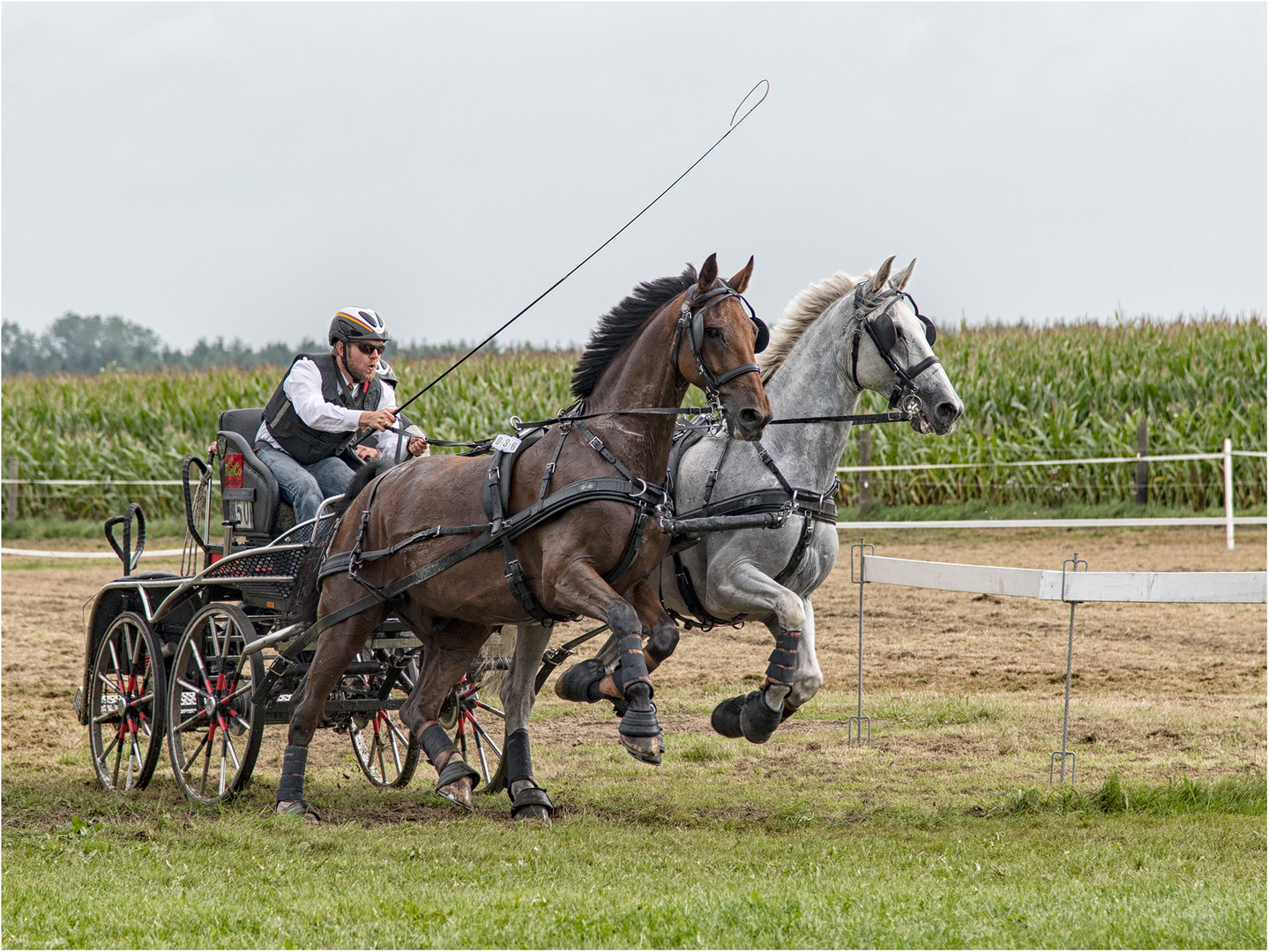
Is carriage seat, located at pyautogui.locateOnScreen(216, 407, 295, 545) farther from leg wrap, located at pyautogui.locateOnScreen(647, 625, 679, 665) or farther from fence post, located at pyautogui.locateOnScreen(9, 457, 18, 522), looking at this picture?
fence post, located at pyautogui.locateOnScreen(9, 457, 18, 522)

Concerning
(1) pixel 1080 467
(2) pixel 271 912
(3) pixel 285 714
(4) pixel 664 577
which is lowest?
(2) pixel 271 912

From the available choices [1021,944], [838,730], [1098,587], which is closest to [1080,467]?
[838,730]

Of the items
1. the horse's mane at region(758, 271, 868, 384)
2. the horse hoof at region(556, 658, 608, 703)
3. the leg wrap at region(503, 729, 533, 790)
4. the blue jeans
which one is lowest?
the leg wrap at region(503, 729, 533, 790)

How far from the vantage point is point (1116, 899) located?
14.1 feet

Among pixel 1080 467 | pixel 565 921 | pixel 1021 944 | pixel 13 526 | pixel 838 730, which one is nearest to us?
pixel 1021 944

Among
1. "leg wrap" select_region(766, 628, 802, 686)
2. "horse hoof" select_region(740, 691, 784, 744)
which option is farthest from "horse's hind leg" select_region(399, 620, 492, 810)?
"leg wrap" select_region(766, 628, 802, 686)

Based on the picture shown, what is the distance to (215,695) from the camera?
6.56 metres

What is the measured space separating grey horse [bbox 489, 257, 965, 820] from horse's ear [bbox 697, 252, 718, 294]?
1.04 metres

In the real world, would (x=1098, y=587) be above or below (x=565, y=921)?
above

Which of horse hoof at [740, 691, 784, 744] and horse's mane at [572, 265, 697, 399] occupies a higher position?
horse's mane at [572, 265, 697, 399]

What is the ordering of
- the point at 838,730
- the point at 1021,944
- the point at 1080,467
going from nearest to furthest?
the point at 1021,944 → the point at 838,730 → the point at 1080,467

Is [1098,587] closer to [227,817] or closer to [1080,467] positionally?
[227,817]

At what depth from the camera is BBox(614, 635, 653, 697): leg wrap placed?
500cm

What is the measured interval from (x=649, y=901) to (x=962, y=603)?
913 centimetres
